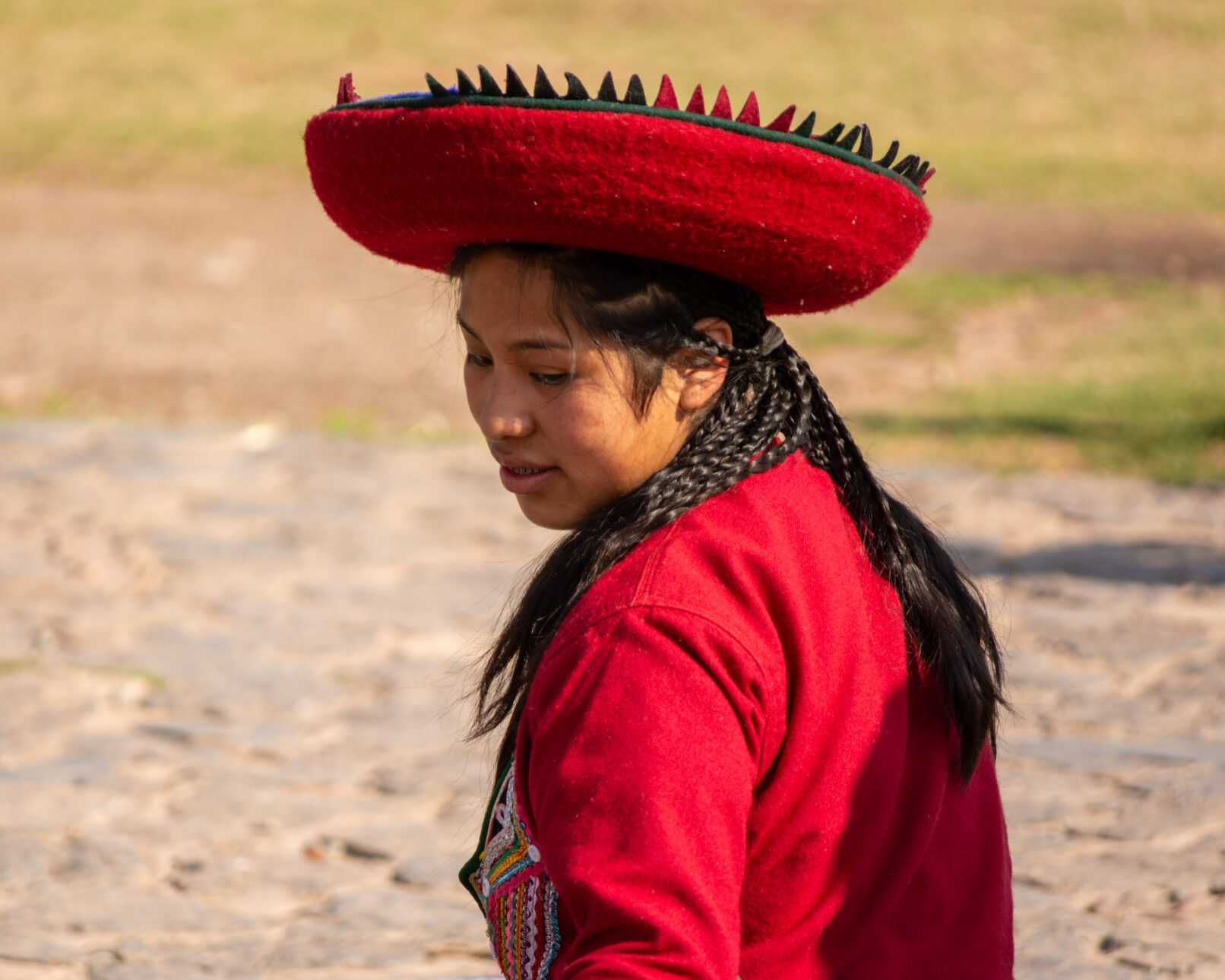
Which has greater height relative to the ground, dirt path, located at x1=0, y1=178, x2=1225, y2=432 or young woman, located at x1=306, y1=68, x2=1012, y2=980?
dirt path, located at x1=0, y1=178, x2=1225, y2=432

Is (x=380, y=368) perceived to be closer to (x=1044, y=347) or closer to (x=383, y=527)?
(x=383, y=527)

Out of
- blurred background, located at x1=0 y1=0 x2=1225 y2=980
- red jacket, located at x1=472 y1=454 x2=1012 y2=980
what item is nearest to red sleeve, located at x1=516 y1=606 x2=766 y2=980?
red jacket, located at x1=472 y1=454 x2=1012 y2=980

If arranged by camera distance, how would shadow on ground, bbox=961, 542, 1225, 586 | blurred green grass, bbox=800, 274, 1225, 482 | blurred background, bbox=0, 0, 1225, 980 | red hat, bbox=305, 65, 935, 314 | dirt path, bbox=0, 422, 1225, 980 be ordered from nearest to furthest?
1. red hat, bbox=305, 65, 935, 314
2. dirt path, bbox=0, 422, 1225, 980
3. blurred background, bbox=0, 0, 1225, 980
4. shadow on ground, bbox=961, 542, 1225, 586
5. blurred green grass, bbox=800, 274, 1225, 482

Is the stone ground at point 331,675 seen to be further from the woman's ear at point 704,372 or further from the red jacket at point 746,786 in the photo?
the woman's ear at point 704,372

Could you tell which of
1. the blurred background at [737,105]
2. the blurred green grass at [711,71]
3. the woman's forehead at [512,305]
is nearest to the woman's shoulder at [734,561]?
the woman's forehead at [512,305]

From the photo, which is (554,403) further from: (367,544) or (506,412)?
(367,544)

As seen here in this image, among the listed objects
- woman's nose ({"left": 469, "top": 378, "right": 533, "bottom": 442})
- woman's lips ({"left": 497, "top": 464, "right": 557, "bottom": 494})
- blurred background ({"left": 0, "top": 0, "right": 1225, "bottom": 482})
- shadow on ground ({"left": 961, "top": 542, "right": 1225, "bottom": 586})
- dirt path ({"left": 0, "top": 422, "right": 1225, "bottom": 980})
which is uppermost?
blurred background ({"left": 0, "top": 0, "right": 1225, "bottom": 482})

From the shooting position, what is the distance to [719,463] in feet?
4.83

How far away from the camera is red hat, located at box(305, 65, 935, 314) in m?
1.35

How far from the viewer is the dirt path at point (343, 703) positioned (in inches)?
106

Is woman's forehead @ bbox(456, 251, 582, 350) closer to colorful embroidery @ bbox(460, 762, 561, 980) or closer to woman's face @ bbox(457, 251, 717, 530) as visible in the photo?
woman's face @ bbox(457, 251, 717, 530)

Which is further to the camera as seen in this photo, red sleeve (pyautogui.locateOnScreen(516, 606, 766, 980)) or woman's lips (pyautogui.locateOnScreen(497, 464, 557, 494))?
woman's lips (pyautogui.locateOnScreen(497, 464, 557, 494))

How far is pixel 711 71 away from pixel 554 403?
645 inches

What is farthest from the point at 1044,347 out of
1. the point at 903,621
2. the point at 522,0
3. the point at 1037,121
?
the point at 522,0
